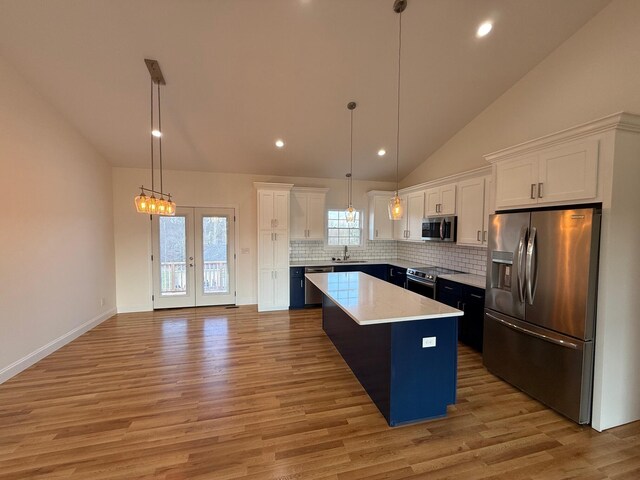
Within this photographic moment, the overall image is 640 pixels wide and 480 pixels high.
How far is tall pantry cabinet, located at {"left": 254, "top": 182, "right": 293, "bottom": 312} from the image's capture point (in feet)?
18.3

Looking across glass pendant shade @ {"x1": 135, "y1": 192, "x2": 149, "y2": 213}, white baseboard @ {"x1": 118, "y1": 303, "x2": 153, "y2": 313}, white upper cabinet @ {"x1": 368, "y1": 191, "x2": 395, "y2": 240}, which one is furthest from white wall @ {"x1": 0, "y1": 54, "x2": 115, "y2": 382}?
white upper cabinet @ {"x1": 368, "y1": 191, "x2": 395, "y2": 240}

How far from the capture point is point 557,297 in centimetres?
246

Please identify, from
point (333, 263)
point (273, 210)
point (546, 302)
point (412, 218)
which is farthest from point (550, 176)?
point (273, 210)

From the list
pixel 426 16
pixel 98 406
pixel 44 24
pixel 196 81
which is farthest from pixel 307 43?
pixel 98 406

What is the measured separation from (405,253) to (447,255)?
1408mm

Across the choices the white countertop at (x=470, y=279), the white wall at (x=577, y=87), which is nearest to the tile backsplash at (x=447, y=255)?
the white countertop at (x=470, y=279)

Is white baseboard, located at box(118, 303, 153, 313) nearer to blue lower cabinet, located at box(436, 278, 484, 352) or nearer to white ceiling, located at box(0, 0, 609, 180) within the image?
white ceiling, located at box(0, 0, 609, 180)

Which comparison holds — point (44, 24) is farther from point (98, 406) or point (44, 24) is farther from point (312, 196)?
point (312, 196)

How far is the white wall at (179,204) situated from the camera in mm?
5543

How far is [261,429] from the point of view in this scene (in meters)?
2.33

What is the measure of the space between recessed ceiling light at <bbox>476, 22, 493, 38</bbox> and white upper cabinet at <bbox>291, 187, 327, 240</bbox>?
3628mm

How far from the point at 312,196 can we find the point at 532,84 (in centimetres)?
392

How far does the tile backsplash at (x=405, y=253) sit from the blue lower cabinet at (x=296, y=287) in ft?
1.75

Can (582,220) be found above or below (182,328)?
Result: above
